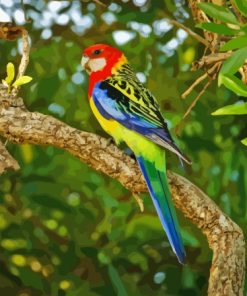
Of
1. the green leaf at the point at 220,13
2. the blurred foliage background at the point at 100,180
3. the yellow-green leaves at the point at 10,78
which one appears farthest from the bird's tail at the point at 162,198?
the blurred foliage background at the point at 100,180

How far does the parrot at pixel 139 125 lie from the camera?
194cm

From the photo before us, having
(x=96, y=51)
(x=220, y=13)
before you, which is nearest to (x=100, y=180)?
(x=96, y=51)

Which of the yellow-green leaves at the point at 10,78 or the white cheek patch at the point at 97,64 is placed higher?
the yellow-green leaves at the point at 10,78

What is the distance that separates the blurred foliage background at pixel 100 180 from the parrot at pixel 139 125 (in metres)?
0.86

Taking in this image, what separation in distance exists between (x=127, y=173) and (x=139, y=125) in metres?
0.11

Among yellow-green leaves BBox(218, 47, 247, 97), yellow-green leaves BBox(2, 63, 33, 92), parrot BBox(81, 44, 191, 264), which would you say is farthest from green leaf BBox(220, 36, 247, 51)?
yellow-green leaves BBox(2, 63, 33, 92)

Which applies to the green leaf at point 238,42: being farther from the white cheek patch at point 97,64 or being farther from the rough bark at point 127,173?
the white cheek patch at point 97,64

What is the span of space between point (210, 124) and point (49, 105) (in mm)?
521

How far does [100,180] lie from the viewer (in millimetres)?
3049

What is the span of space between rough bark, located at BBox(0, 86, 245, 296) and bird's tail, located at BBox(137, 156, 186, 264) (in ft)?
0.07

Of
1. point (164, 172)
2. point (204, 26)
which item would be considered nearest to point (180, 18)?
point (164, 172)

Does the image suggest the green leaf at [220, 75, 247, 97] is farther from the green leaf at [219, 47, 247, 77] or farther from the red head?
the red head

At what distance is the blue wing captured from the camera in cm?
197

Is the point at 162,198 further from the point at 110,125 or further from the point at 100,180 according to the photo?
the point at 100,180
